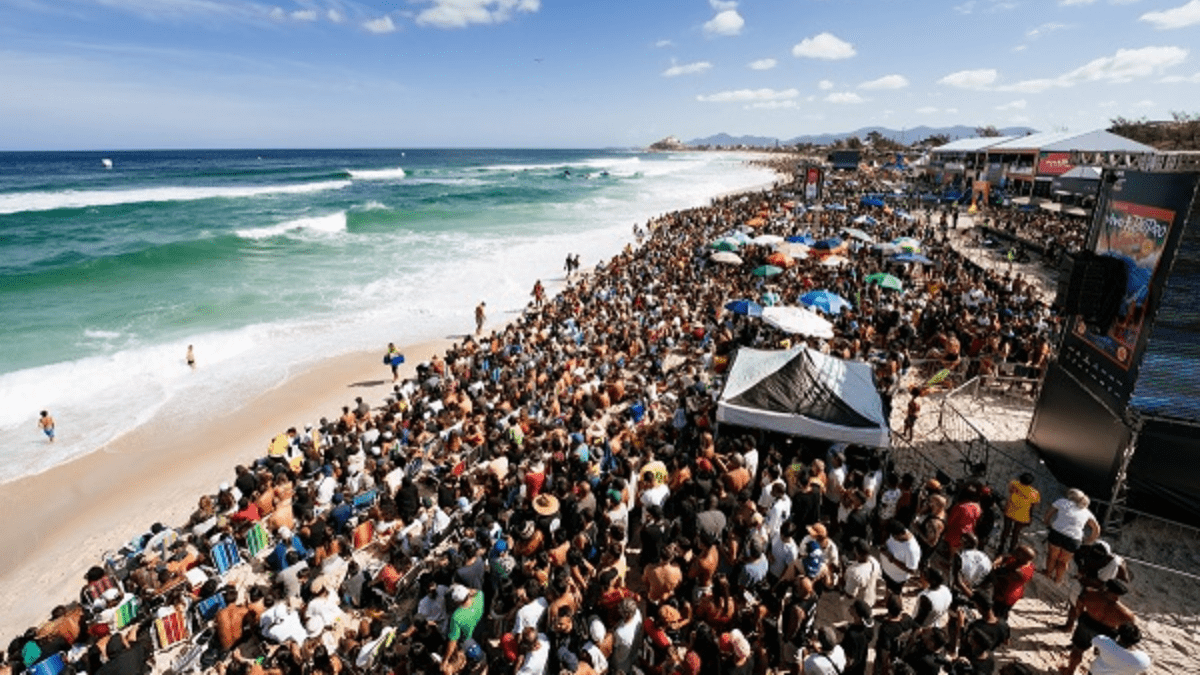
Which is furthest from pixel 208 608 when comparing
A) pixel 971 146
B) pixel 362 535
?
pixel 971 146

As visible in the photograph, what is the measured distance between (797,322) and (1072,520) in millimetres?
5965

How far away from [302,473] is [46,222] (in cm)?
4942

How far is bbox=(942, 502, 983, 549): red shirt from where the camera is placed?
6512mm

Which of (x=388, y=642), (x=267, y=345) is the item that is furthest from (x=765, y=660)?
(x=267, y=345)

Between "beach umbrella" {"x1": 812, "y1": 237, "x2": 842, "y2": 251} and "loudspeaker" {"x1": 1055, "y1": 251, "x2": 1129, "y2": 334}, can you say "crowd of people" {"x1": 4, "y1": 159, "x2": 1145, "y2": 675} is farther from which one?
"beach umbrella" {"x1": 812, "y1": 237, "x2": 842, "y2": 251}

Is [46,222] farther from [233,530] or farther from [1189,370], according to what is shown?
[1189,370]


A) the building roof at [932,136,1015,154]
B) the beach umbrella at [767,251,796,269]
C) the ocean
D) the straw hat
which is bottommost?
the ocean

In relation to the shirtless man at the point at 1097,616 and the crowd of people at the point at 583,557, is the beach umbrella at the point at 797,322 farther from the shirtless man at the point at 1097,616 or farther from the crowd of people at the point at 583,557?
the shirtless man at the point at 1097,616

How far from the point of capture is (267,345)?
1833 cm

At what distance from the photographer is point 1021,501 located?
22.6 feet

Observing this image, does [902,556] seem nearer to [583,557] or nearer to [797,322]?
[583,557]

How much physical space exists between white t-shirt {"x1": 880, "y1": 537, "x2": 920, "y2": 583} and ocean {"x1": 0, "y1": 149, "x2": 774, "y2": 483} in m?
14.7

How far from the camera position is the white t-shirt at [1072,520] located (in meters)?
6.32

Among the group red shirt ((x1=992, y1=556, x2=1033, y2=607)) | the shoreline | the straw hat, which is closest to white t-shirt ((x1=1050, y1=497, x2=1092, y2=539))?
red shirt ((x1=992, y1=556, x2=1033, y2=607))
